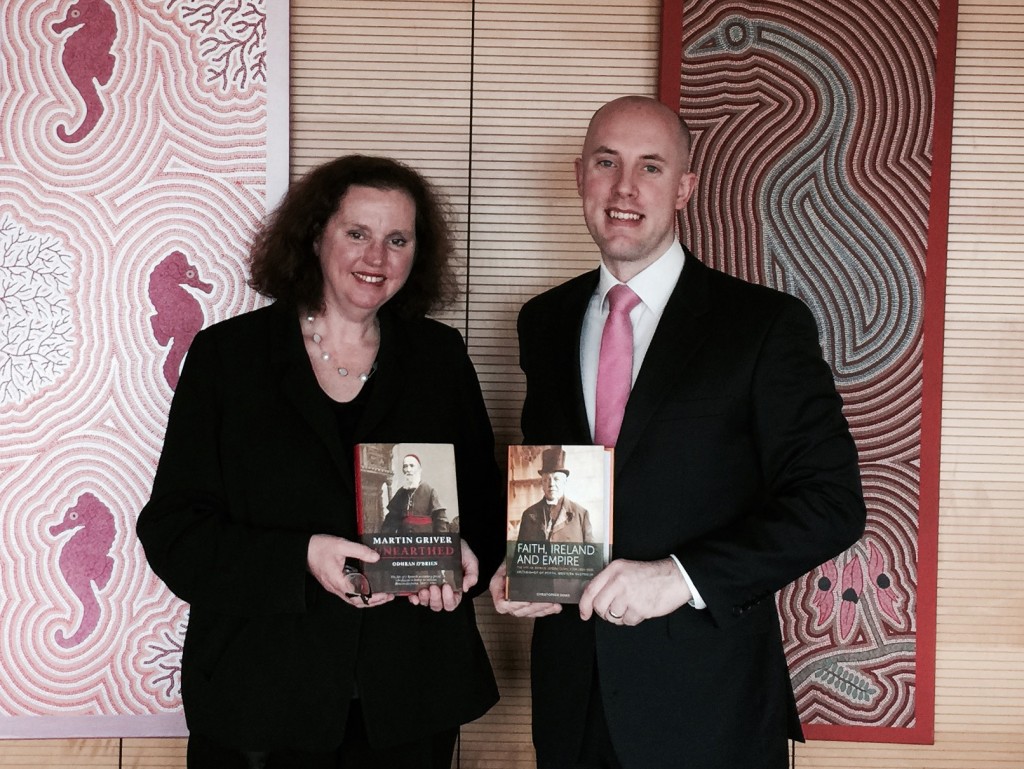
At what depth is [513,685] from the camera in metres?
2.81

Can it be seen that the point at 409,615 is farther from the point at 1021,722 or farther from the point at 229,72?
the point at 1021,722

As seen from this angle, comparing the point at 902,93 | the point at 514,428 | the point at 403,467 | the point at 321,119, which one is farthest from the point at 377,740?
the point at 902,93

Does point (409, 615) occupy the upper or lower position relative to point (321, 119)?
lower

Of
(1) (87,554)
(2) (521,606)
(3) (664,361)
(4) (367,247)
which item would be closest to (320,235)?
(4) (367,247)

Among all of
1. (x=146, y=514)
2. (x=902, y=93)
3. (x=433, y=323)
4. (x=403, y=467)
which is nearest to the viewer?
(x=403, y=467)

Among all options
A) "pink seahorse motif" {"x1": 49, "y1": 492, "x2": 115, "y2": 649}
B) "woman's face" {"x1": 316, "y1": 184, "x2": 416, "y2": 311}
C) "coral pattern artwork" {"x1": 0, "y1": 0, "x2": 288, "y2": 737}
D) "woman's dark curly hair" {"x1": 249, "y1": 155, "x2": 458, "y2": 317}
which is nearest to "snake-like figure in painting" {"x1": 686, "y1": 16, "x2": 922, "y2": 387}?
"woman's dark curly hair" {"x1": 249, "y1": 155, "x2": 458, "y2": 317}

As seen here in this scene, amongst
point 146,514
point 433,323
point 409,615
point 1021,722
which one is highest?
point 433,323

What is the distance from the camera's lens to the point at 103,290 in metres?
2.73

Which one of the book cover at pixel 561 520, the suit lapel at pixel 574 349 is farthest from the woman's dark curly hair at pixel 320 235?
the book cover at pixel 561 520

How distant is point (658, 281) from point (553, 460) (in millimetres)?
513

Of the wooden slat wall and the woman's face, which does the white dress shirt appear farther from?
the wooden slat wall

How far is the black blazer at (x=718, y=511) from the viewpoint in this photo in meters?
1.82

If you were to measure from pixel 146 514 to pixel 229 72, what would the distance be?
1372 millimetres

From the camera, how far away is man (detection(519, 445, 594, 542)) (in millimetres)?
1784
